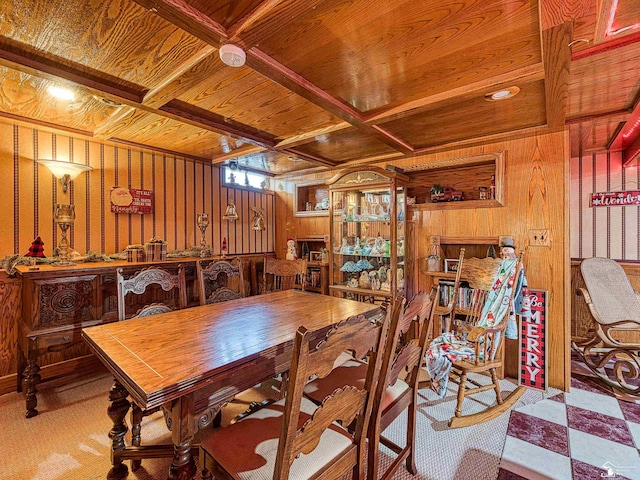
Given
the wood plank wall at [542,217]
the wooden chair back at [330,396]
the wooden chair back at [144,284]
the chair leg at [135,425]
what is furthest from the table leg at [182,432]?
the wood plank wall at [542,217]

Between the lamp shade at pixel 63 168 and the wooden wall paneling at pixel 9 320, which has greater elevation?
the lamp shade at pixel 63 168

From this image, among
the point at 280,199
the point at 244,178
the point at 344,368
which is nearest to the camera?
the point at 344,368

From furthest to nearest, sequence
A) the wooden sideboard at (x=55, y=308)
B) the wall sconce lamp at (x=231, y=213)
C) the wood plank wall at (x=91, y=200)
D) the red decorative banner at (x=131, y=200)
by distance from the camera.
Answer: the wall sconce lamp at (x=231, y=213) < the red decorative banner at (x=131, y=200) < the wood plank wall at (x=91, y=200) < the wooden sideboard at (x=55, y=308)

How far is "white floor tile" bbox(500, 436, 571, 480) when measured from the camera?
1685mm

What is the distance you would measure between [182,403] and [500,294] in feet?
7.86

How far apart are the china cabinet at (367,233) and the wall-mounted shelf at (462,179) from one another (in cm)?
29

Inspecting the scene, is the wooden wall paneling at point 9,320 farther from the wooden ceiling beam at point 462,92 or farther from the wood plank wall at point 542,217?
the wood plank wall at point 542,217

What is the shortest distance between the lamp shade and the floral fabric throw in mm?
3458

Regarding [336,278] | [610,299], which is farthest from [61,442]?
[610,299]

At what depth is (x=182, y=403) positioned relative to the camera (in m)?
1.12

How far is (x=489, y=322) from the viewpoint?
241 centimetres

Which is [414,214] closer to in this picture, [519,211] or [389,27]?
[519,211]

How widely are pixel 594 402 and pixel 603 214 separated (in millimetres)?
2206

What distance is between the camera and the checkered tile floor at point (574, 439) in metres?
1.71
